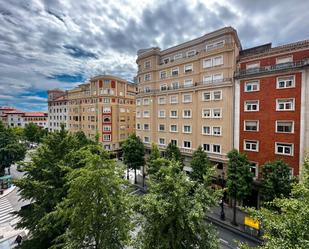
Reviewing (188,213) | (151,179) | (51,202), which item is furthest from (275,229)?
(51,202)

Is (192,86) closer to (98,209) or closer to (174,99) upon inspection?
(174,99)

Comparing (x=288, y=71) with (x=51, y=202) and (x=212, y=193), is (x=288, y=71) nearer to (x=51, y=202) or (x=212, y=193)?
(x=212, y=193)

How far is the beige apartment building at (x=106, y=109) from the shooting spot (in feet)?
151

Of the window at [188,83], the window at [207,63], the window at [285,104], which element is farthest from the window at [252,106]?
the window at [188,83]

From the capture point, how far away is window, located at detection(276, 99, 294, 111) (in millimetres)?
18422

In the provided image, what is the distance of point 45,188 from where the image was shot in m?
→ 11.0

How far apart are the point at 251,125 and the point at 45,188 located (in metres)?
22.5

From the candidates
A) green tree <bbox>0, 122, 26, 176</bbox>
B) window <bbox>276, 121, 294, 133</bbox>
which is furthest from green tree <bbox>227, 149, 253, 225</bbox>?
green tree <bbox>0, 122, 26, 176</bbox>

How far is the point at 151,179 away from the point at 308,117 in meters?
18.1

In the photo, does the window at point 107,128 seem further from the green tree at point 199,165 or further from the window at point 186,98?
the green tree at point 199,165

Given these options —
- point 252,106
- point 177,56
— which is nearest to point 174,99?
point 177,56

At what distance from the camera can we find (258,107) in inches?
813

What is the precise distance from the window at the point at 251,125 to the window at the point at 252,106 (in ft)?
4.91

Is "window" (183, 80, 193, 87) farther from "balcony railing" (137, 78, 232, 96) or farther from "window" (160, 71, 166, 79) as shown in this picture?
"window" (160, 71, 166, 79)
